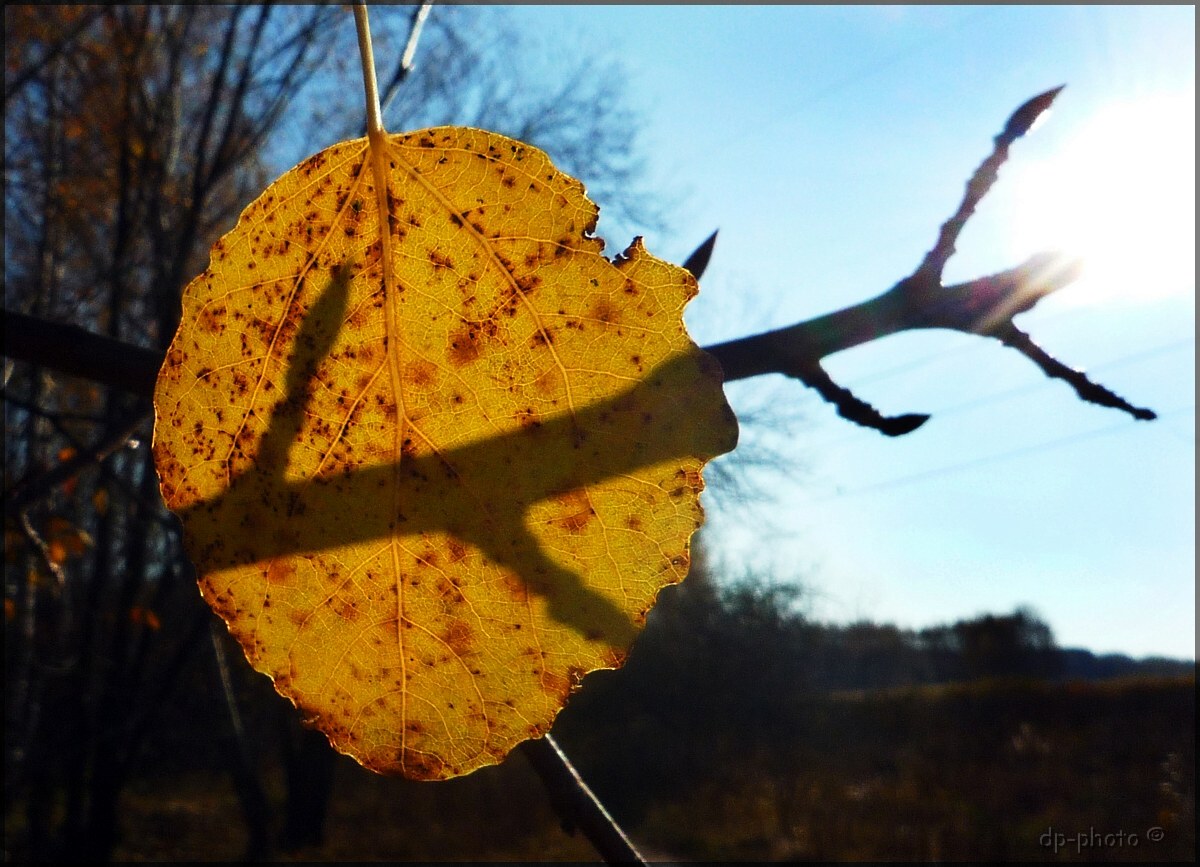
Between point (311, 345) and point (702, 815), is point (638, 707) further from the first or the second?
point (311, 345)

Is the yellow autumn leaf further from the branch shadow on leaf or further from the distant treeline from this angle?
the distant treeline

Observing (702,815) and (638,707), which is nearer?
(702,815)

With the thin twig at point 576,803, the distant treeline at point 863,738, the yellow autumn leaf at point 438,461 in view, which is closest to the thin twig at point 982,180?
the yellow autumn leaf at point 438,461

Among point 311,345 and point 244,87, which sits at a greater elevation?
point 244,87

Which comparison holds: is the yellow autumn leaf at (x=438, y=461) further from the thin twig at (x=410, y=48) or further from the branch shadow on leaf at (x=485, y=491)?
the thin twig at (x=410, y=48)

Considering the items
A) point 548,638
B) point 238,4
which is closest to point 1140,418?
point 548,638

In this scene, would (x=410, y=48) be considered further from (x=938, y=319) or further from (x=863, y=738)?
(x=863, y=738)

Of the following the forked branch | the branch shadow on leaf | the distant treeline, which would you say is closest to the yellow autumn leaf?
the branch shadow on leaf
